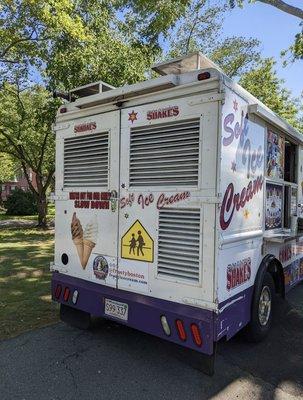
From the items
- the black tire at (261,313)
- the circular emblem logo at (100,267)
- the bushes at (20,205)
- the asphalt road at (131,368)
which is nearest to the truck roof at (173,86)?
the circular emblem logo at (100,267)

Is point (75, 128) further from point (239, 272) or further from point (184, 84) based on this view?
point (239, 272)

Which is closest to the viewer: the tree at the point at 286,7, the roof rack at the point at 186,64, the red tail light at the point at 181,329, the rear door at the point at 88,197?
the red tail light at the point at 181,329

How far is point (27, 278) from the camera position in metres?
7.51

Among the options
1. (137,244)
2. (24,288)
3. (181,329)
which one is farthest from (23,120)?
(181,329)

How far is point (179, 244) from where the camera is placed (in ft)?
12.0

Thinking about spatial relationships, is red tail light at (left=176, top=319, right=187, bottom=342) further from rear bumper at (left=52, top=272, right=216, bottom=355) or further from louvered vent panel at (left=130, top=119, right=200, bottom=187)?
louvered vent panel at (left=130, top=119, right=200, bottom=187)

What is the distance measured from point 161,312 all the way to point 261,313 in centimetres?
152

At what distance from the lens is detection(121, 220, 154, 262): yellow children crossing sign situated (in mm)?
3871

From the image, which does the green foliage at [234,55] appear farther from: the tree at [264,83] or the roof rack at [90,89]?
the roof rack at [90,89]

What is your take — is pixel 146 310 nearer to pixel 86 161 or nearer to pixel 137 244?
pixel 137 244

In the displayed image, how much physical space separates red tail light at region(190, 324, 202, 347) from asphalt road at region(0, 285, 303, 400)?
45 cm

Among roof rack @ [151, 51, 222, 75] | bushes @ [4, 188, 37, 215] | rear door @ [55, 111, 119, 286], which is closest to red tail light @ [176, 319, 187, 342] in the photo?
rear door @ [55, 111, 119, 286]

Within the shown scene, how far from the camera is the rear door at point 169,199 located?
3.45 m

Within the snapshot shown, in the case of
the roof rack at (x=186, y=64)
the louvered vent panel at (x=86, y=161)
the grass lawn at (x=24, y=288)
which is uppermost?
the roof rack at (x=186, y=64)
